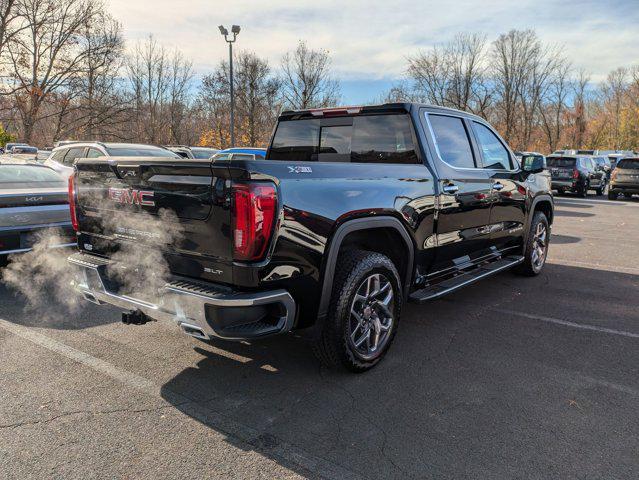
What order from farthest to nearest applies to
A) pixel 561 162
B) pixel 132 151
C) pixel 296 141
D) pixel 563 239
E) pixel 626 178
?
1. pixel 561 162
2. pixel 626 178
3. pixel 132 151
4. pixel 563 239
5. pixel 296 141

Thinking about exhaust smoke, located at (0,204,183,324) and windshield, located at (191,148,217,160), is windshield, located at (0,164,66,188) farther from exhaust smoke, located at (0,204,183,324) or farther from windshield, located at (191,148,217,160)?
windshield, located at (191,148,217,160)

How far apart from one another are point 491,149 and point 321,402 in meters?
3.46

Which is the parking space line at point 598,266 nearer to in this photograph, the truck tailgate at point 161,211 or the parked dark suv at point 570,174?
the truck tailgate at point 161,211

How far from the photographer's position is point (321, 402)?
3.10 meters

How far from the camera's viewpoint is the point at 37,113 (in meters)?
34.4

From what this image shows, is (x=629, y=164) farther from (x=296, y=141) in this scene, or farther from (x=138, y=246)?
(x=138, y=246)

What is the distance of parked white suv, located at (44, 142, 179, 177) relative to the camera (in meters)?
9.88

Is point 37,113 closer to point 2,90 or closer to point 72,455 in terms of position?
point 2,90

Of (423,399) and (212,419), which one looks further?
(423,399)

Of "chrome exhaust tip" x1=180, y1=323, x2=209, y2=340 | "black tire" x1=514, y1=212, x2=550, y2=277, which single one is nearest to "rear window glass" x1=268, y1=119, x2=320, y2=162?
"chrome exhaust tip" x1=180, y1=323, x2=209, y2=340

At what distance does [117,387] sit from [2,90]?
3498 centimetres

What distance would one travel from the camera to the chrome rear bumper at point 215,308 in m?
2.66

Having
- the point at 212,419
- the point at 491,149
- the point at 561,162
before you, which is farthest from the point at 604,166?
the point at 212,419

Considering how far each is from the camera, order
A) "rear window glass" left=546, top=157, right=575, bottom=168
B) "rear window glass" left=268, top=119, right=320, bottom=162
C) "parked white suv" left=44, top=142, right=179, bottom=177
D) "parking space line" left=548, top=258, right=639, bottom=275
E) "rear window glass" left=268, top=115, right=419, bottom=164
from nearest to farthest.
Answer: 1. "rear window glass" left=268, top=115, right=419, bottom=164
2. "rear window glass" left=268, top=119, right=320, bottom=162
3. "parking space line" left=548, top=258, right=639, bottom=275
4. "parked white suv" left=44, top=142, right=179, bottom=177
5. "rear window glass" left=546, top=157, right=575, bottom=168
